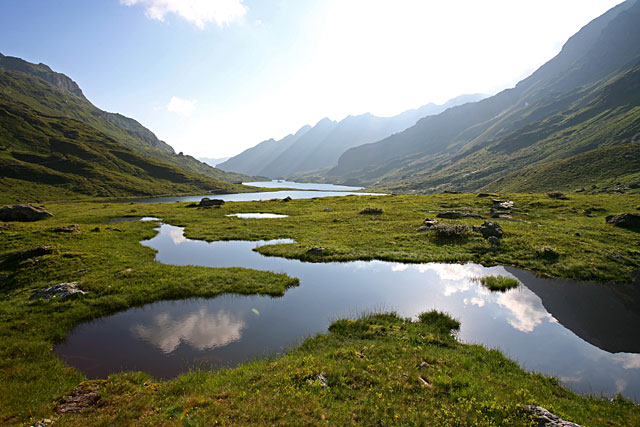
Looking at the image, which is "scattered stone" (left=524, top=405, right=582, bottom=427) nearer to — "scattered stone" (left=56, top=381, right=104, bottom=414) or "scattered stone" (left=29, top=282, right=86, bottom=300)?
"scattered stone" (left=56, top=381, right=104, bottom=414)

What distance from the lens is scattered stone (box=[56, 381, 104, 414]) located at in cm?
886

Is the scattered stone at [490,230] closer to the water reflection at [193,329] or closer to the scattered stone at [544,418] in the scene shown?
the scattered stone at [544,418]

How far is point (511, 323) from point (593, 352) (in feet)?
11.5

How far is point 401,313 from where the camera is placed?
17.1 meters

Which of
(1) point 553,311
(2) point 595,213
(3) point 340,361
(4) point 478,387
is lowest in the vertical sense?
(2) point 595,213

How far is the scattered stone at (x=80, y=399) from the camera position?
8863 millimetres

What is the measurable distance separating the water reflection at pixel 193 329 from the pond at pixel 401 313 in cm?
6

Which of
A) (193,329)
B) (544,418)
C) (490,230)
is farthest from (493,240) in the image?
(193,329)

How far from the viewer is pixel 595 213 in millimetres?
45875

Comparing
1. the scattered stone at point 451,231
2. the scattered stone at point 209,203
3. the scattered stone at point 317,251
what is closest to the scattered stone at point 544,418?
the scattered stone at point 317,251

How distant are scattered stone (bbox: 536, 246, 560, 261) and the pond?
16.3 ft

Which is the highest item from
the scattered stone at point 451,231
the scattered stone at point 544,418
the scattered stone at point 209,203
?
the scattered stone at point 209,203

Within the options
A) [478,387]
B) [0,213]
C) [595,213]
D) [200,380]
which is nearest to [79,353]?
[200,380]

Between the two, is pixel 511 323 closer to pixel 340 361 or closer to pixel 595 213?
pixel 340 361
